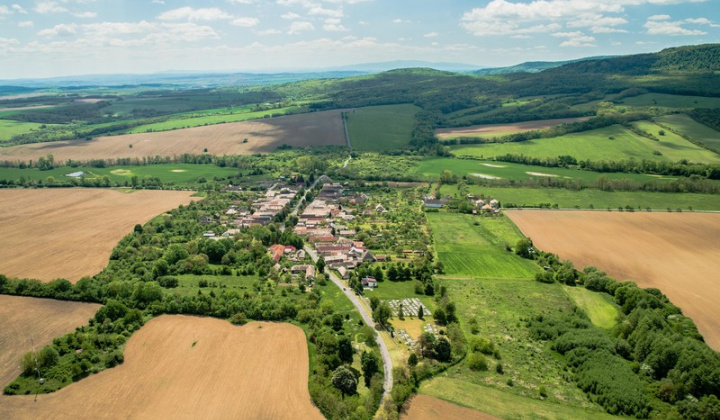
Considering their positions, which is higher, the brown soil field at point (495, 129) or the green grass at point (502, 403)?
the brown soil field at point (495, 129)

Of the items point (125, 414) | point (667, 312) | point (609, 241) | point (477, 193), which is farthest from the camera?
point (477, 193)

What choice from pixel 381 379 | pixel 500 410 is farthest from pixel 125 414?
pixel 500 410

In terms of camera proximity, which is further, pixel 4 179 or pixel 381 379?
pixel 4 179

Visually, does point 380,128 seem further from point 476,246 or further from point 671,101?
point 671,101

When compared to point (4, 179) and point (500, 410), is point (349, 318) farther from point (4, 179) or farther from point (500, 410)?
point (4, 179)

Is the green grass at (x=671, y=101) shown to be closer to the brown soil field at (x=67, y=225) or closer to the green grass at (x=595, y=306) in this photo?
the green grass at (x=595, y=306)

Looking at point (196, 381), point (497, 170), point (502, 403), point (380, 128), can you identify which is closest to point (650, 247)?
point (502, 403)

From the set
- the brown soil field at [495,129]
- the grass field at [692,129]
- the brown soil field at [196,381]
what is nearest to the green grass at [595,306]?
the brown soil field at [196,381]
